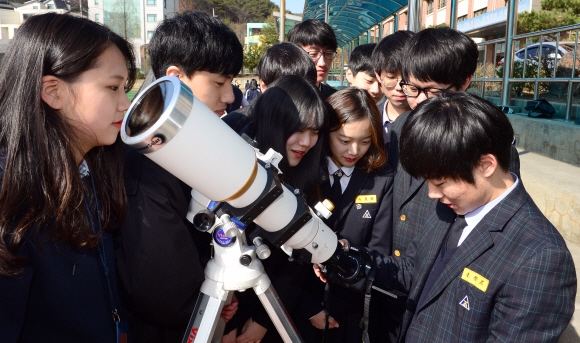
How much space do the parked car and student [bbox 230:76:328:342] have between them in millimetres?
3413

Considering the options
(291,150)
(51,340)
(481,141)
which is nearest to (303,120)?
(291,150)

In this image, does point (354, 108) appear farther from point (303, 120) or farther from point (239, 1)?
point (239, 1)

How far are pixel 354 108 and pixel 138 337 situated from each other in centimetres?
131

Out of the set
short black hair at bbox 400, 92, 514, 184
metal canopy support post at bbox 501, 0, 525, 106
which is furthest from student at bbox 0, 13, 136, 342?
metal canopy support post at bbox 501, 0, 525, 106

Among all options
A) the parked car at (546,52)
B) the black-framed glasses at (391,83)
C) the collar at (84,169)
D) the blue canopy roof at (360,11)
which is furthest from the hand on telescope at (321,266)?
the blue canopy roof at (360,11)

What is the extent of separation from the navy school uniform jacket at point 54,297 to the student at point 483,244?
3.09 feet

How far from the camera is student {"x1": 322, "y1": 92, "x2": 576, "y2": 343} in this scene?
3.89 ft

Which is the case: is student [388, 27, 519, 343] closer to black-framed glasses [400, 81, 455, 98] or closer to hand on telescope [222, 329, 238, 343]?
black-framed glasses [400, 81, 455, 98]

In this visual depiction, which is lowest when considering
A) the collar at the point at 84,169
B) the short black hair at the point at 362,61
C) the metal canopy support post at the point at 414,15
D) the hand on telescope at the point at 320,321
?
the hand on telescope at the point at 320,321

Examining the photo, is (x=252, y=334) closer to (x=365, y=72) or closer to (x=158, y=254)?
(x=158, y=254)

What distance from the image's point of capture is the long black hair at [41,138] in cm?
110

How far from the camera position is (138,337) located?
1571mm

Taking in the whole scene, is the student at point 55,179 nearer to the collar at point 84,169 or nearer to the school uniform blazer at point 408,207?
the collar at point 84,169

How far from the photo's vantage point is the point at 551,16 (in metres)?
10.5
